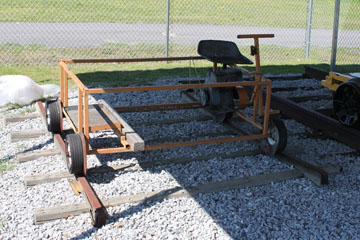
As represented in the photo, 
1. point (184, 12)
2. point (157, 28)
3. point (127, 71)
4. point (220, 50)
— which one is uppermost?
point (184, 12)

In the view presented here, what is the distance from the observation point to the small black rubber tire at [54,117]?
6.10 metres

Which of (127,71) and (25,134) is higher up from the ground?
(127,71)

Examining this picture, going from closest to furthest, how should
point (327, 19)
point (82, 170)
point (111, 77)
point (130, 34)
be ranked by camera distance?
point (82, 170) < point (111, 77) < point (130, 34) < point (327, 19)

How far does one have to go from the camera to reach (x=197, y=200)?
4762 millimetres

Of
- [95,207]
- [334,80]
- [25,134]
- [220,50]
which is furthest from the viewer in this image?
[334,80]

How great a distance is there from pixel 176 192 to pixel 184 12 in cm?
1935

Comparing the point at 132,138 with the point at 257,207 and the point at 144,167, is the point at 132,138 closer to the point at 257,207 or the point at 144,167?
the point at 144,167

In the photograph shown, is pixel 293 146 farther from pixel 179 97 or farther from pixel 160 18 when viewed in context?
pixel 160 18

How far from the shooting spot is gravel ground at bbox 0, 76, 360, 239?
4.21m

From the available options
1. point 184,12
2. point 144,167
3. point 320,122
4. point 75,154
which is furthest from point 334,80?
point 184,12

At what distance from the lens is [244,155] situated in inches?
232

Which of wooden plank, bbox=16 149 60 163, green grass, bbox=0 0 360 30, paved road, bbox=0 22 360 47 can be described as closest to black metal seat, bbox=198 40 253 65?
wooden plank, bbox=16 149 60 163

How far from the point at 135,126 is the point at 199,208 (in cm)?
258

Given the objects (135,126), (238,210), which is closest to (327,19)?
(135,126)
